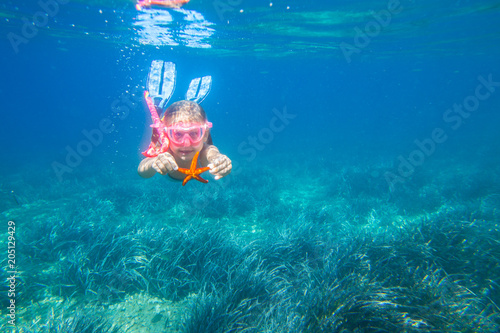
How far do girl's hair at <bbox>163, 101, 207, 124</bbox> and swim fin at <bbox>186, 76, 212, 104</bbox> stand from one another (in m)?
2.09

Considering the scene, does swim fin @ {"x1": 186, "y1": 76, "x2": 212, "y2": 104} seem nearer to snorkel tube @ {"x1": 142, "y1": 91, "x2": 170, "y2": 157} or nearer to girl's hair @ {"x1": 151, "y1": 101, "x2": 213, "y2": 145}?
snorkel tube @ {"x1": 142, "y1": 91, "x2": 170, "y2": 157}

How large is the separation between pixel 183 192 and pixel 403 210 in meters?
9.66

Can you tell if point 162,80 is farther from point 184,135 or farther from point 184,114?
point 184,135

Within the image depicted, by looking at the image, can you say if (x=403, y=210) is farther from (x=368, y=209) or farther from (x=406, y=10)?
(x=406, y=10)

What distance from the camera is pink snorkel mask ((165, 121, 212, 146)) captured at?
293 cm

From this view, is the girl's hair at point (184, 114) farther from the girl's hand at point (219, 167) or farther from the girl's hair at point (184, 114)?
the girl's hand at point (219, 167)

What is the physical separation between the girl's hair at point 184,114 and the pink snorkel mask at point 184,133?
0.43 ft

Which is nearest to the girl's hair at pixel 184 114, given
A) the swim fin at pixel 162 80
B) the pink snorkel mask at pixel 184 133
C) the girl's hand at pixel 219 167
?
the pink snorkel mask at pixel 184 133

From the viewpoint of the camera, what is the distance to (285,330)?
322cm

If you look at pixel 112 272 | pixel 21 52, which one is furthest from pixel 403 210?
pixel 21 52

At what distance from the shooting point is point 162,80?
→ 18.3 feet

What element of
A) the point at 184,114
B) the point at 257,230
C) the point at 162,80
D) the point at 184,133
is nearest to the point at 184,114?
the point at 184,114

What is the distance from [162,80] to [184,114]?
3.13 meters

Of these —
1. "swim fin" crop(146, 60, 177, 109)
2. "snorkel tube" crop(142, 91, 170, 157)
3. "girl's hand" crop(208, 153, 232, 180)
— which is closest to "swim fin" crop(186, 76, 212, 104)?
"swim fin" crop(146, 60, 177, 109)
